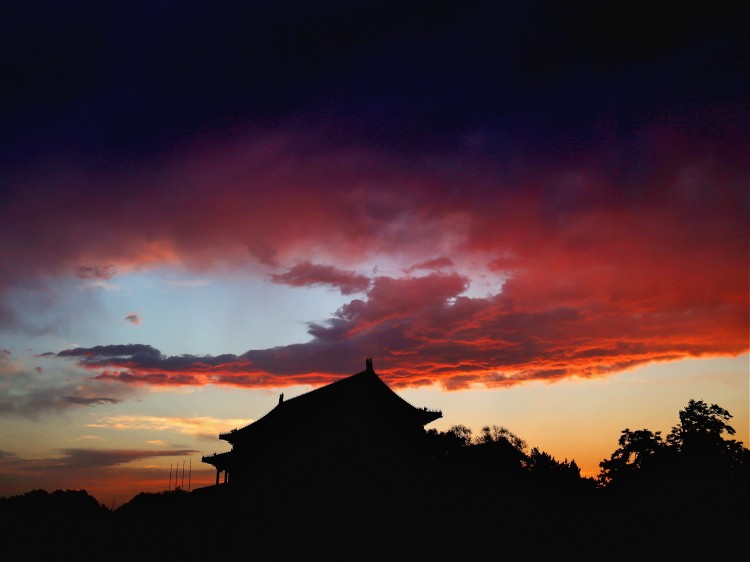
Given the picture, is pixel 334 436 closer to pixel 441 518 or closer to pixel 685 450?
pixel 441 518

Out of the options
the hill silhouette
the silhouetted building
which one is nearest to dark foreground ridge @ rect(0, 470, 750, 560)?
the hill silhouette

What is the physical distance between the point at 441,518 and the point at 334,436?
943 cm

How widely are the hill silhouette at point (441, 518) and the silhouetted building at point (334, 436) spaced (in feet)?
2.48

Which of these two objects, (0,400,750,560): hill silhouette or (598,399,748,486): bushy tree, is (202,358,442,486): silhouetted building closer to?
(0,400,750,560): hill silhouette

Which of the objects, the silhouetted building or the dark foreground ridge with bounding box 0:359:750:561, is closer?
the dark foreground ridge with bounding box 0:359:750:561

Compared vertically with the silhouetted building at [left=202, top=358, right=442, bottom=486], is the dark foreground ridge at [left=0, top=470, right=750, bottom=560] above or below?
below

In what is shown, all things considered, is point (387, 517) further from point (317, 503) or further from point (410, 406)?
point (410, 406)

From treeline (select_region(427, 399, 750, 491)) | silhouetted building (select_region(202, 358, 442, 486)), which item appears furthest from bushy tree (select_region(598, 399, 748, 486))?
silhouetted building (select_region(202, 358, 442, 486))

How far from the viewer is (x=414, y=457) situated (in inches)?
1230

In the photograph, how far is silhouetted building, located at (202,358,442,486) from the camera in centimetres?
3014

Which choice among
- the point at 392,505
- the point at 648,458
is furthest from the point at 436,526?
the point at 648,458

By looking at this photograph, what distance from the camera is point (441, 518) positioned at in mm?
23953

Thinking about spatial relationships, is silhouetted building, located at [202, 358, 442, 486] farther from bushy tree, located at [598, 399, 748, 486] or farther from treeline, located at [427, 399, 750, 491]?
bushy tree, located at [598, 399, 748, 486]

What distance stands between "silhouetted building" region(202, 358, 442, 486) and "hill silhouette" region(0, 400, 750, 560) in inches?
29.7
